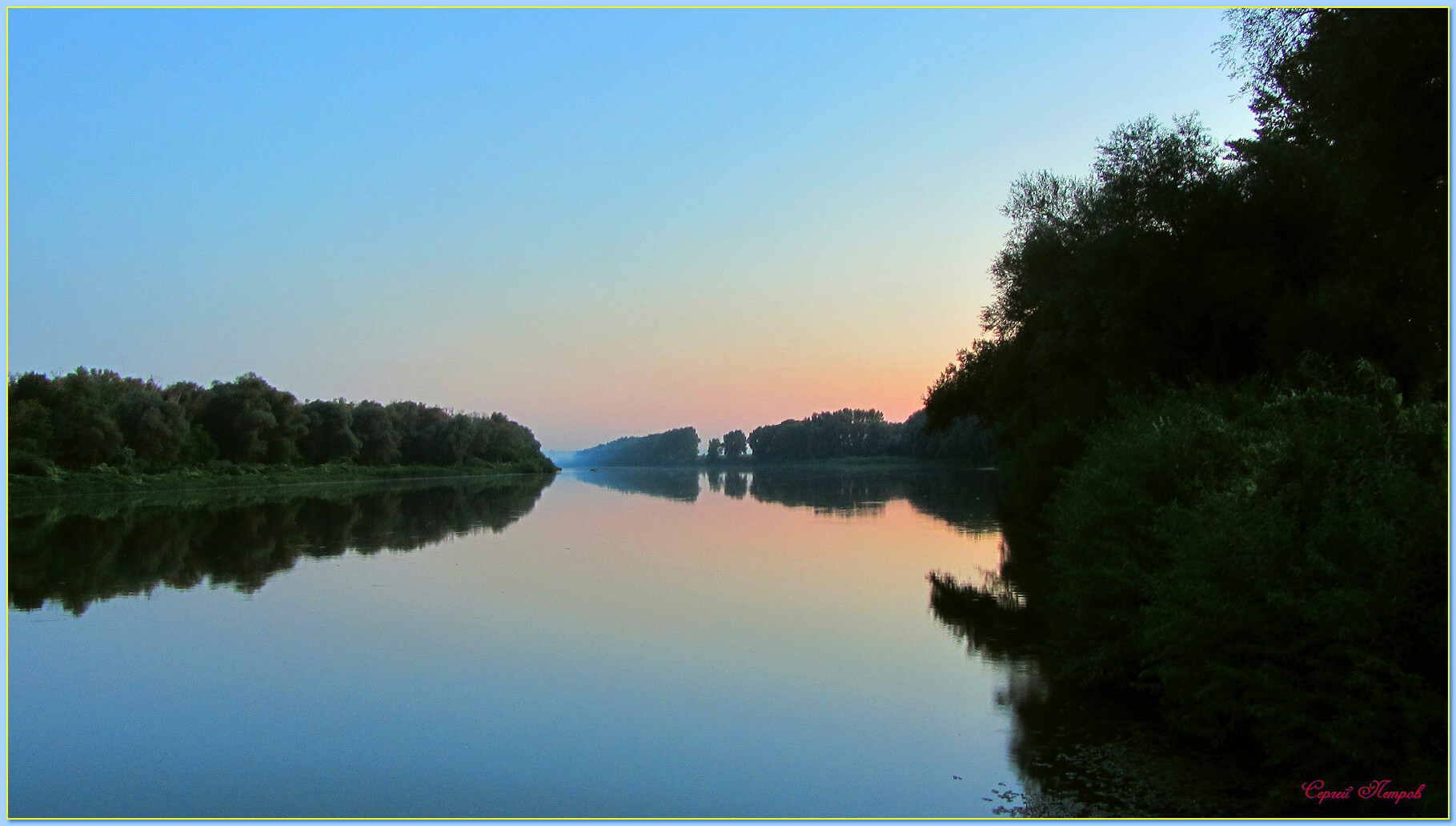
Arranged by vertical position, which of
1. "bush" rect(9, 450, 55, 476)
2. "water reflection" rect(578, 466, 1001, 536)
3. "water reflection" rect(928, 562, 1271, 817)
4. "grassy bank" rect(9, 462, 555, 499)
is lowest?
"water reflection" rect(928, 562, 1271, 817)

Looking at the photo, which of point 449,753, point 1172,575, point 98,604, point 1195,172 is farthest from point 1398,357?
point 98,604

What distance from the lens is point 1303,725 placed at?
5.62 meters

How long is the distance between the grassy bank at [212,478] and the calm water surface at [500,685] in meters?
26.1

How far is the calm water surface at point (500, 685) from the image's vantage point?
6559 mm

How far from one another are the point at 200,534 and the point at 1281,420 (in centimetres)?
→ 2364

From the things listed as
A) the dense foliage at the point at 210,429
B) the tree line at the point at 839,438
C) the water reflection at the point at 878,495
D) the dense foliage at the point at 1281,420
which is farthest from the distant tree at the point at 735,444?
the dense foliage at the point at 1281,420

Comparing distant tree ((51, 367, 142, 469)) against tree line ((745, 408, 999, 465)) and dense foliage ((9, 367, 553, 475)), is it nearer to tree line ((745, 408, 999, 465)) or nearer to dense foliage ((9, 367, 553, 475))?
dense foliage ((9, 367, 553, 475))

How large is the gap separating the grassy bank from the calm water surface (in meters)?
26.1

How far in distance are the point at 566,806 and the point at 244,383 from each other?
227 feet

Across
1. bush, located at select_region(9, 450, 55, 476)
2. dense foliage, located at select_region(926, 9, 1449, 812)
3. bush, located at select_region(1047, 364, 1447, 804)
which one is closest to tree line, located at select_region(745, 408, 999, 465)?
bush, located at select_region(9, 450, 55, 476)

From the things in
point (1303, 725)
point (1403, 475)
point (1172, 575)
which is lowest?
point (1303, 725)

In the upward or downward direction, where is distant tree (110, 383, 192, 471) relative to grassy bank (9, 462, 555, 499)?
upward

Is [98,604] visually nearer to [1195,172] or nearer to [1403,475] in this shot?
[1403,475]

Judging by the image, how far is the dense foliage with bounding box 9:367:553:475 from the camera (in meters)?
47.8
